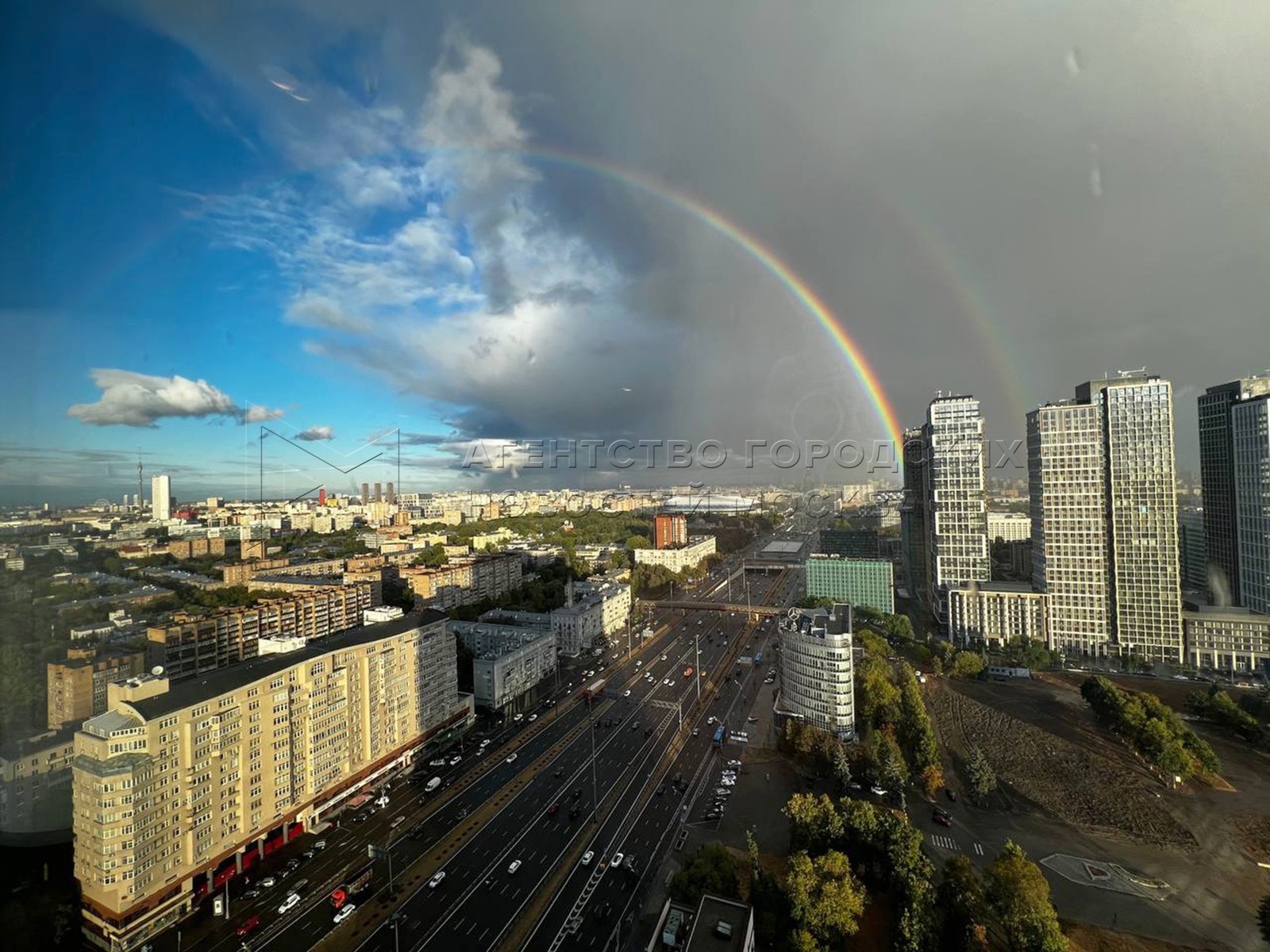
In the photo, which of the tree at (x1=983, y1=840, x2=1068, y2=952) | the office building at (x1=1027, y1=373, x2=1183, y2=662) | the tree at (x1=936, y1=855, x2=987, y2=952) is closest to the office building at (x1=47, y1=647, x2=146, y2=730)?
the tree at (x1=936, y1=855, x2=987, y2=952)

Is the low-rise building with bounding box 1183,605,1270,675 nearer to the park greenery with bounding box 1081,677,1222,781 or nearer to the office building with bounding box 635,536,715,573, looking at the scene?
the park greenery with bounding box 1081,677,1222,781

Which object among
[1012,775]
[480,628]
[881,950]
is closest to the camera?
[881,950]

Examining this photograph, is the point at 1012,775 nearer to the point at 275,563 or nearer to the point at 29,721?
the point at 29,721

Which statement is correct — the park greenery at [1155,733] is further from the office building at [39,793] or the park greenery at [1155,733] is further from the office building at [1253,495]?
the office building at [39,793]

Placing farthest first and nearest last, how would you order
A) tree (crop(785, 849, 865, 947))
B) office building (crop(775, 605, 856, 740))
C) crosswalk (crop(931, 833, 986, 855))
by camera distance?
1. office building (crop(775, 605, 856, 740))
2. crosswalk (crop(931, 833, 986, 855))
3. tree (crop(785, 849, 865, 947))

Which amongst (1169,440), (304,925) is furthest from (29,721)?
(1169,440)

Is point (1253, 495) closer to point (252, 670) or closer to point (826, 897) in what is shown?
point (826, 897)
